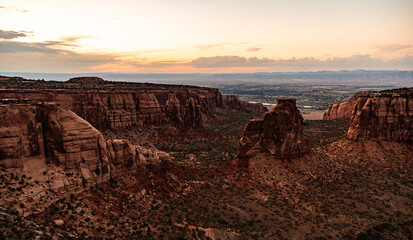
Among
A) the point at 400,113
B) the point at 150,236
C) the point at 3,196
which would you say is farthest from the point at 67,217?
the point at 400,113

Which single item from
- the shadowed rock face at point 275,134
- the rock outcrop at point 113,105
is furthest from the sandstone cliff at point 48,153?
the rock outcrop at point 113,105

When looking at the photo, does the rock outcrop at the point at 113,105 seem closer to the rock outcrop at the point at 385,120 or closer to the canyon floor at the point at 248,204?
the canyon floor at the point at 248,204

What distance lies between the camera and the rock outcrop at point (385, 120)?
59.4 m

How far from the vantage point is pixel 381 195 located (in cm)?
4316

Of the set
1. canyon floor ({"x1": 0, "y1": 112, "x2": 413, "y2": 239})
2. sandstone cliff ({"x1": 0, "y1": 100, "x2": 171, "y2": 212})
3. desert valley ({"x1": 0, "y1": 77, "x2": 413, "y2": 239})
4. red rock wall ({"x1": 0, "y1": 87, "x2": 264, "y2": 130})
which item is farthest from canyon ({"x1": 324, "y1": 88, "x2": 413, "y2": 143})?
sandstone cliff ({"x1": 0, "y1": 100, "x2": 171, "y2": 212})

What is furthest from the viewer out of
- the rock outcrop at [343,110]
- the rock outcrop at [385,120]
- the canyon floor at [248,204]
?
the rock outcrop at [343,110]

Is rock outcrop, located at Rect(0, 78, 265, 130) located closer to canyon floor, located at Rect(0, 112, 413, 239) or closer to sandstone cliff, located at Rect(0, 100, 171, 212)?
canyon floor, located at Rect(0, 112, 413, 239)

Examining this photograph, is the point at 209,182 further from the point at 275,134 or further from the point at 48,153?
the point at 48,153

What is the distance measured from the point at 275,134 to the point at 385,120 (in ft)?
98.6

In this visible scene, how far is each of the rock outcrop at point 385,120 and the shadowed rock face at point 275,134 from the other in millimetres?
22017

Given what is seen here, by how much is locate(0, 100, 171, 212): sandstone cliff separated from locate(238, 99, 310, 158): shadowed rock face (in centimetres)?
2341

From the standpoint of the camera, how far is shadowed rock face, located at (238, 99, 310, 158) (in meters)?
46.2

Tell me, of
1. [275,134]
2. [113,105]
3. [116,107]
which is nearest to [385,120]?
[275,134]

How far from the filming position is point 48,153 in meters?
26.7
